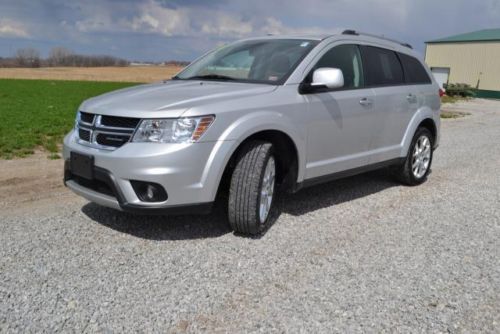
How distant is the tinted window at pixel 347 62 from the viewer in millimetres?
4613

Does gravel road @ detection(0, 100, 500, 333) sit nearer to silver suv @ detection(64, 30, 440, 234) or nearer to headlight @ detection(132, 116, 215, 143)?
silver suv @ detection(64, 30, 440, 234)

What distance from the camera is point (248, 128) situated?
3.77 metres

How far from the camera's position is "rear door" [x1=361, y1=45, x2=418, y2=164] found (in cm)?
513

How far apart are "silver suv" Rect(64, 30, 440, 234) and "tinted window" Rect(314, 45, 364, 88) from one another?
0.05ft

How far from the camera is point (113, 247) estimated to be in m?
3.74

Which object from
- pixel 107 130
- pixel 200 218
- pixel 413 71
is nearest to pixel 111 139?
pixel 107 130

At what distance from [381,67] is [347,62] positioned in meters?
0.69

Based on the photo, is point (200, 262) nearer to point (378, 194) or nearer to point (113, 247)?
point (113, 247)

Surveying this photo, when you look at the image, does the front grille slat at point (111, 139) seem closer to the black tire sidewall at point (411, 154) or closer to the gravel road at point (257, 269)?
the gravel road at point (257, 269)

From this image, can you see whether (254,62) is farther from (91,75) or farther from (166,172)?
(91,75)

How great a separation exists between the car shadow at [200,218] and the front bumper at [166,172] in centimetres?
51

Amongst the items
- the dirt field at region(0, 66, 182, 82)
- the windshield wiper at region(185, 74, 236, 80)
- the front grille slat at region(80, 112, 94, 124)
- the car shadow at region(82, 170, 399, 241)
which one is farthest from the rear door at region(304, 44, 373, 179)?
the dirt field at region(0, 66, 182, 82)

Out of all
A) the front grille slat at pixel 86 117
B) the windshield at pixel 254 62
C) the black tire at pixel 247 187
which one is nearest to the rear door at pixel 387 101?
the windshield at pixel 254 62

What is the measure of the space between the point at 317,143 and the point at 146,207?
1.76 metres
